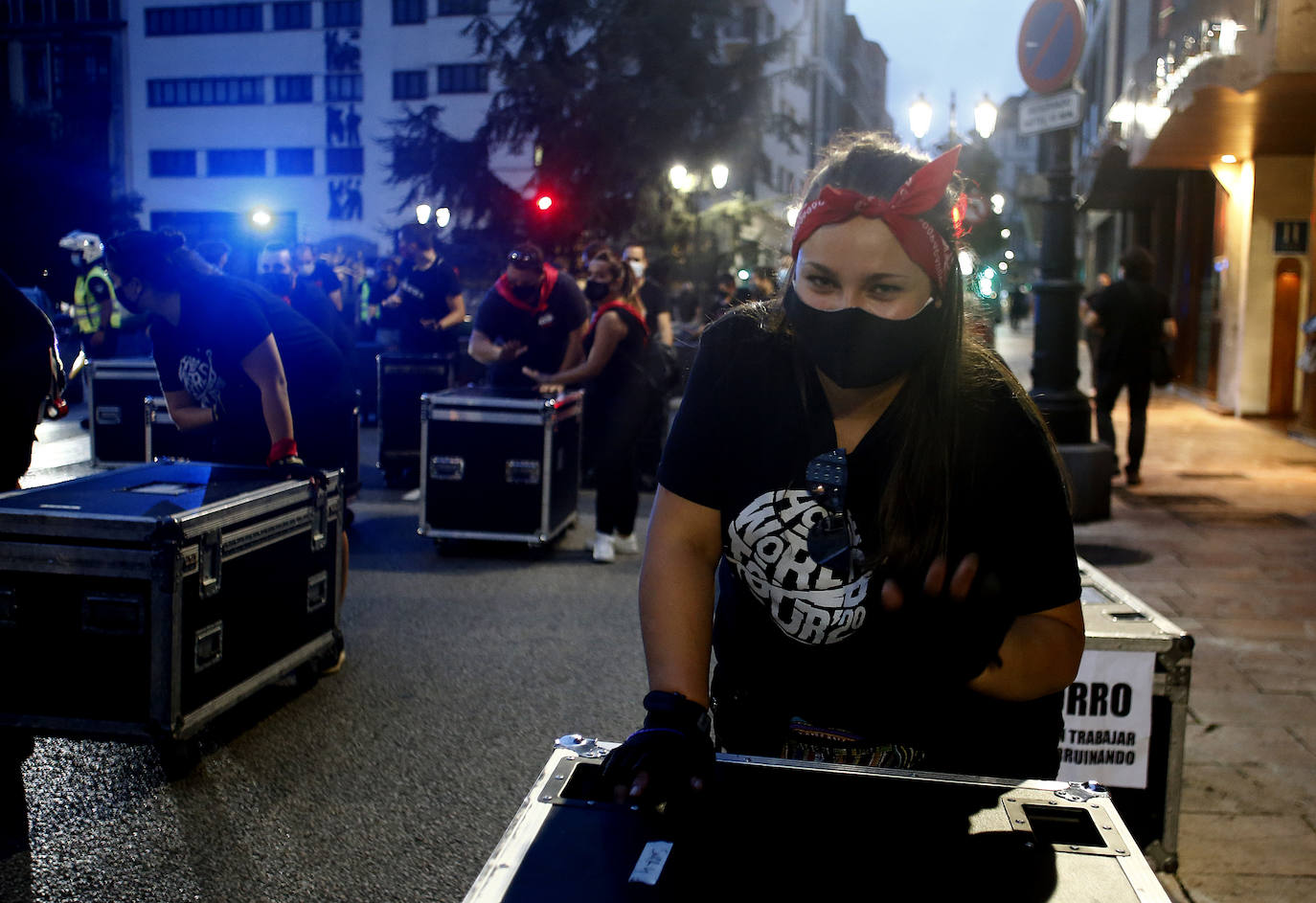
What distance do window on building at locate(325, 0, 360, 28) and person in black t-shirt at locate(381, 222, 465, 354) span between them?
58364 mm

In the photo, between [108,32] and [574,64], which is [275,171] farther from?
[574,64]

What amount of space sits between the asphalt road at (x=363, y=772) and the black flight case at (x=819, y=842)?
2097 mm

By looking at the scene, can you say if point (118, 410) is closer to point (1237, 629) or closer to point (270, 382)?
point (270, 382)

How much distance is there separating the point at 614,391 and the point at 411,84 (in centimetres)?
5989

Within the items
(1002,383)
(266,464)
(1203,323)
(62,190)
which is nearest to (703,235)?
(1203,323)

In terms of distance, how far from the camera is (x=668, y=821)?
1.56 meters

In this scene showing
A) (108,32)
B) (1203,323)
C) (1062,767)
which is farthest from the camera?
(108,32)

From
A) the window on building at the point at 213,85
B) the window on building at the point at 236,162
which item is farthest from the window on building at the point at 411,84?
the window on building at the point at 236,162

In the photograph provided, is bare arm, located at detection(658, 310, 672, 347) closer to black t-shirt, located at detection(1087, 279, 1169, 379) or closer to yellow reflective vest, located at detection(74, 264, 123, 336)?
black t-shirt, located at detection(1087, 279, 1169, 379)

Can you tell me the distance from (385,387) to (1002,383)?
9440 millimetres

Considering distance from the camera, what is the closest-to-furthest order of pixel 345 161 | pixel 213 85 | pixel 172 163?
pixel 345 161 → pixel 213 85 → pixel 172 163

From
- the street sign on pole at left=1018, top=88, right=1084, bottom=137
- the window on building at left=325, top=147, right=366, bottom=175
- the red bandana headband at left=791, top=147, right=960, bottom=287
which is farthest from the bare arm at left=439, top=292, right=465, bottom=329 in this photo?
the window on building at left=325, top=147, right=366, bottom=175

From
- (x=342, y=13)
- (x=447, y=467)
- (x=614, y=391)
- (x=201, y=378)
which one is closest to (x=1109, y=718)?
(x=201, y=378)

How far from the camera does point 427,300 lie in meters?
11.3
